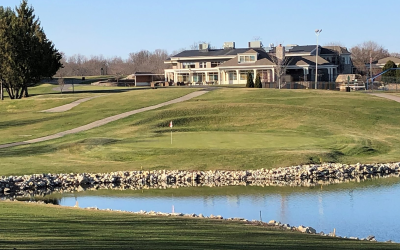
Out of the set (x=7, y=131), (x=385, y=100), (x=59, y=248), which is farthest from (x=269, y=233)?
(x=385, y=100)

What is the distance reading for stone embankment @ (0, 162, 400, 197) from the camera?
80.8ft

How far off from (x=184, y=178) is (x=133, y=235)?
50.8ft

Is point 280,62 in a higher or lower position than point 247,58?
lower

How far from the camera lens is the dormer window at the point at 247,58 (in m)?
91.7

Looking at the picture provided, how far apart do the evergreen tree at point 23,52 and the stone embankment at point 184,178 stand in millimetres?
41233

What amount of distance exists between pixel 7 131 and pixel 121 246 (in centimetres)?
3583

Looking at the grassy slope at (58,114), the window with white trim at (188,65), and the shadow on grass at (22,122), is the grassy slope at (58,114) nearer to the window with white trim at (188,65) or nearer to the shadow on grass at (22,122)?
the shadow on grass at (22,122)

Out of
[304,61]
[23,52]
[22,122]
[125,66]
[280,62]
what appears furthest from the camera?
[125,66]

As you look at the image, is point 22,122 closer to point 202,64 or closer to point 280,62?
point 280,62

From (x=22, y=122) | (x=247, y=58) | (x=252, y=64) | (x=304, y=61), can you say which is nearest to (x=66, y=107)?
(x=22, y=122)

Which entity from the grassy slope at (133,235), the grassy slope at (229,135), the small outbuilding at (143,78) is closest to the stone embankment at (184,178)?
the grassy slope at (229,135)

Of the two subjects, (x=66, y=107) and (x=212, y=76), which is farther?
(x=212, y=76)

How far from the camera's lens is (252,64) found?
9050cm

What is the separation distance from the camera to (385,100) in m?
52.8
